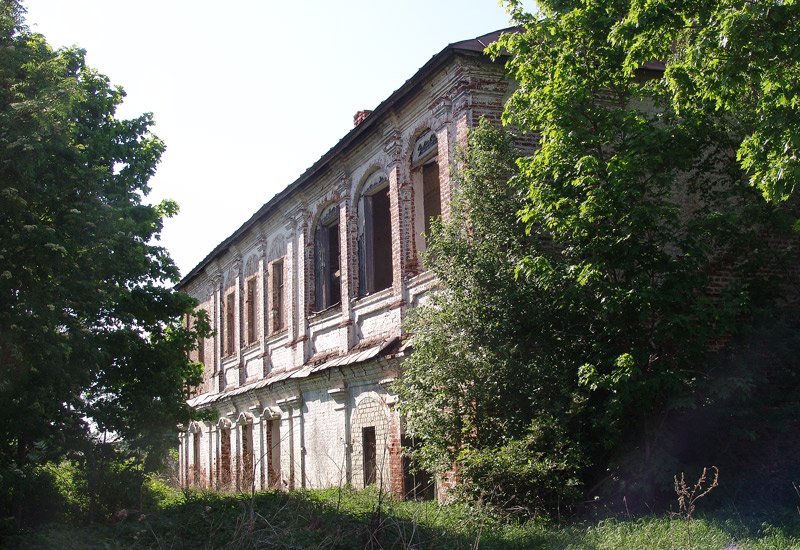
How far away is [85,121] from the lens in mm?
15773

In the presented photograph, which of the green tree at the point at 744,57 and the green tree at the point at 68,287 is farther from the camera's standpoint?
the green tree at the point at 68,287

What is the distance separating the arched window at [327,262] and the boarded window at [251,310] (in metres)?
4.94

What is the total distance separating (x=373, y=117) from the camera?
16797 mm

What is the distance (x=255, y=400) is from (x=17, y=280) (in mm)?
11837

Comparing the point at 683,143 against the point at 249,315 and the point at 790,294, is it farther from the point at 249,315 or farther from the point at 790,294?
the point at 249,315

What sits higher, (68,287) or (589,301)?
(68,287)

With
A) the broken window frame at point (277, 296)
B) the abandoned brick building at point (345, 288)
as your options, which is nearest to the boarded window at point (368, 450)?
the abandoned brick building at point (345, 288)

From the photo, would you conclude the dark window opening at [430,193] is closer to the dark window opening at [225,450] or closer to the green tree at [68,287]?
the green tree at [68,287]

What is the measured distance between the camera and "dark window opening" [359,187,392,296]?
1775 centimetres

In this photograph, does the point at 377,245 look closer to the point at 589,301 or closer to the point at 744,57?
the point at 589,301

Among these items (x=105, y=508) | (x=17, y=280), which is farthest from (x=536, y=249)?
(x=105, y=508)

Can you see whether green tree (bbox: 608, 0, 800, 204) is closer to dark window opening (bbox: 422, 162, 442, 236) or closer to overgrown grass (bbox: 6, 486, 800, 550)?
overgrown grass (bbox: 6, 486, 800, 550)

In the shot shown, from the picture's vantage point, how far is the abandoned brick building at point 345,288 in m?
15.2

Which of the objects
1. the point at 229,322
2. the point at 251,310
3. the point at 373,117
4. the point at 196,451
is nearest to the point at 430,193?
the point at 373,117
